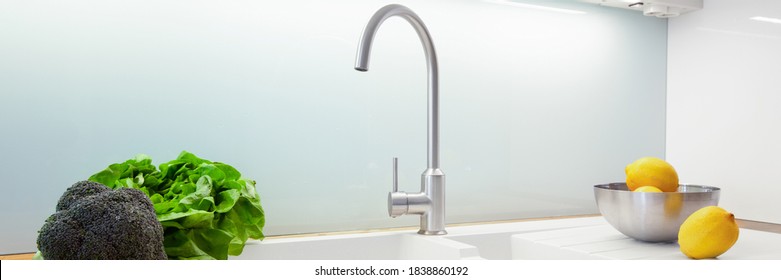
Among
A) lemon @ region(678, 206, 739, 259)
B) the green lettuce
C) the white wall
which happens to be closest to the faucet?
the green lettuce

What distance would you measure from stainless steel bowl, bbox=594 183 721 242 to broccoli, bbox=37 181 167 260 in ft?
2.31

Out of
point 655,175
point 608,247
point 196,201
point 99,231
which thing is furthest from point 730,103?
point 99,231

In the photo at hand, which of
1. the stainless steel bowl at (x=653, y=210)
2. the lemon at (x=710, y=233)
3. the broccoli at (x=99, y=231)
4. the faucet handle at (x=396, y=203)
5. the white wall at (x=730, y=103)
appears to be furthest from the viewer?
the white wall at (x=730, y=103)

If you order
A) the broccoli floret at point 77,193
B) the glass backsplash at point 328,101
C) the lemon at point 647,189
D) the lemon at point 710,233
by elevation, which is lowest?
the lemon at point 710,233

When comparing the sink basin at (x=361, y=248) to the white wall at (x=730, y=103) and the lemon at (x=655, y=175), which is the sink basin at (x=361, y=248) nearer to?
the lemon at (x=655, y=175)

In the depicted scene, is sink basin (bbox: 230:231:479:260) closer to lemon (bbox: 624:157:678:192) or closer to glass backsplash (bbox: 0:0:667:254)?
glass backsplash (bbox: 0:0:667:254)

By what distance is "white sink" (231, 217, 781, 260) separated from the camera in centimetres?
97

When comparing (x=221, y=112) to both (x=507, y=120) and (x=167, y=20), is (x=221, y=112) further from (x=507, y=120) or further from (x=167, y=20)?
(x=507, y=120)

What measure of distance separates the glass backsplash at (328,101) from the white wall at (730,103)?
6 cm

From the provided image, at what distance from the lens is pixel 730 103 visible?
1.47 meters

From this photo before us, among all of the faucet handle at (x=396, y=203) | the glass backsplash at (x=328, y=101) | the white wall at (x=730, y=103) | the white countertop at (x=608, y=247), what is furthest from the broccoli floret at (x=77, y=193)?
the white wall at (x=730, y=103)

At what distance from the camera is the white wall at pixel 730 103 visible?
139 centimetres
